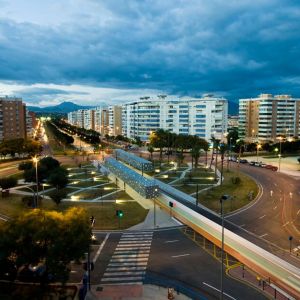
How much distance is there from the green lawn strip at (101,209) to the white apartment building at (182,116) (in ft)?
374

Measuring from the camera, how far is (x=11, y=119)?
14825 cm

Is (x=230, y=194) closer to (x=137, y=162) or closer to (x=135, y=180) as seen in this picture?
(x=135, y=180)

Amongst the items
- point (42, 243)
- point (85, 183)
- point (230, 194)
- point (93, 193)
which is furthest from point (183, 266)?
point (85, 183)

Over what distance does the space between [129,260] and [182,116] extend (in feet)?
465

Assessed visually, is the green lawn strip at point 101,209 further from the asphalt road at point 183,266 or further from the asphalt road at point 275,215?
the asphalt road at point 275,215

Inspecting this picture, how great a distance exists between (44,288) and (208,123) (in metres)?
142

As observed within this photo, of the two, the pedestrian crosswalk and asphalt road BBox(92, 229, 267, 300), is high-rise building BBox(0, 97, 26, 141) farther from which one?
asphalt road BBox(92, 229, 267, 300)

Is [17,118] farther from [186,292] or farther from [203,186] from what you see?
[186,292]

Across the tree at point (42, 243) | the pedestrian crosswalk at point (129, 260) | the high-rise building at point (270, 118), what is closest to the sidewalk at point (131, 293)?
the pedestrian crosswalk at point (129, 260)

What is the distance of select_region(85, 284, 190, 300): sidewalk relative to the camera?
25531 mm

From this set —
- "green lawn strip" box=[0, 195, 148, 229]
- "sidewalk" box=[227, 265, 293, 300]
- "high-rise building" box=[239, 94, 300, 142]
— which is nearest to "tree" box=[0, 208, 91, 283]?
"sidewalk" box=[227, 265, 293, 300]

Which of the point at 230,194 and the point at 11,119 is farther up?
the point at 11,119

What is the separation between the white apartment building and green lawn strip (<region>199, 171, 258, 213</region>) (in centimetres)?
8753

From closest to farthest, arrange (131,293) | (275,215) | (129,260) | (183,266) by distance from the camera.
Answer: (131,293) → (183,266) → (129,260) → (275,215)
